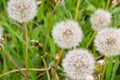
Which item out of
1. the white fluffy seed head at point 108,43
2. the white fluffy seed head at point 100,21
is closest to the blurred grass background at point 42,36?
the white fluffy seed head at point 100,21

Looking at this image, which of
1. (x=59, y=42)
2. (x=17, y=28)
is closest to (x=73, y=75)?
(x=59, y=42)

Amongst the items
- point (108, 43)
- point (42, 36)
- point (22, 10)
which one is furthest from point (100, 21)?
point (42, 36)

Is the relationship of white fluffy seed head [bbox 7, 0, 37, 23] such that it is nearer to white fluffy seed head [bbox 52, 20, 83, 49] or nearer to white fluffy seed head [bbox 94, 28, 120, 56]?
white fluffy seed head [bbox 52, 20, 83, 49]

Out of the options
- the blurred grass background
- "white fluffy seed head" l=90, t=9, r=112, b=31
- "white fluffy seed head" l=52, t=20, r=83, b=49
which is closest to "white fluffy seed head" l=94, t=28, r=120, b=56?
"white fluffy seed head" l=52, t=20, r=83, b=49

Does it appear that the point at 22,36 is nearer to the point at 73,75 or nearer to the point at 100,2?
the point at 100,2

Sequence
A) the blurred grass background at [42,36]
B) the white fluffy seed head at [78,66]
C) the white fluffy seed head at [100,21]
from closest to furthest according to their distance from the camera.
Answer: the white fluffy seed head at [78,66] → the white fluffy seed head at [100,21] → the blurred grass background at [42,36]

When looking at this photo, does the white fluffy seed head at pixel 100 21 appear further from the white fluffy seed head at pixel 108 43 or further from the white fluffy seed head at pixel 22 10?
the white fluffy seed head at pixel 22 10
